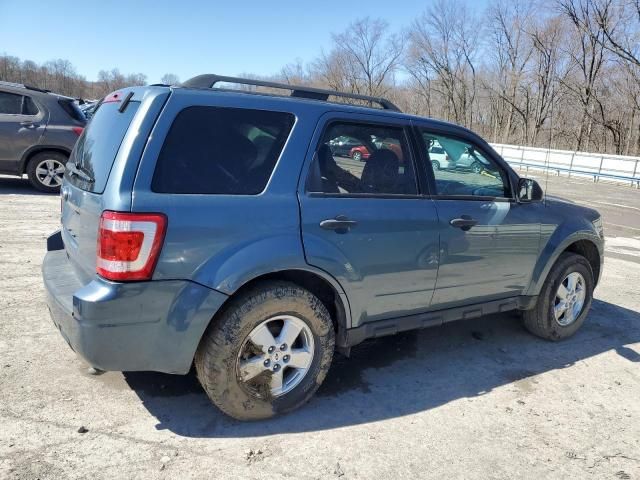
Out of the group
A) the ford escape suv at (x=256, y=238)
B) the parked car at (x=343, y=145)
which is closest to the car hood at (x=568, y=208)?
the ford escape suv at (x=256, y=238)

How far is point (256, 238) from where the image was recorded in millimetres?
2715

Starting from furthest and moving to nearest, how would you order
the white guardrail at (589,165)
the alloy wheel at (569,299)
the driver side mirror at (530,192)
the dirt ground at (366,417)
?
1. the white guardrail at (589,165)
2. the alloy wheel at (569,299)
3. the driver side mirror at (530,192)
4. the dirt ground at (366,417)

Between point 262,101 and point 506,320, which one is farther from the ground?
point 262,101

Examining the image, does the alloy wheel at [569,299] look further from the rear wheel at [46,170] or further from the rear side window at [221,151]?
the rear wheel at [46,170]

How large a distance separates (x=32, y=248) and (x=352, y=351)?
428 cm

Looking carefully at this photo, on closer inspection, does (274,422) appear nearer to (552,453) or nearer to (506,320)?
(552,453)

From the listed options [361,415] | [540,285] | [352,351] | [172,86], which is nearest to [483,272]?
[540,285]

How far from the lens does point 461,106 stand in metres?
57.6

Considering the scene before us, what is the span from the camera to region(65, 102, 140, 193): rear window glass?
2689 millimetres

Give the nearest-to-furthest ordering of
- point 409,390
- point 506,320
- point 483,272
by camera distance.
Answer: point 409,390, point 483,272, point 506,320

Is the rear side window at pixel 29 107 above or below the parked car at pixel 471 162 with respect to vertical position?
above

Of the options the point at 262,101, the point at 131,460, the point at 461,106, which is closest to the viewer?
the point at 131,460

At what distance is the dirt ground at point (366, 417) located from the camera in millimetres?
2592

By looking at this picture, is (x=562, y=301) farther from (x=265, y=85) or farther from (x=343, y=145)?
(x=265, y=85)
